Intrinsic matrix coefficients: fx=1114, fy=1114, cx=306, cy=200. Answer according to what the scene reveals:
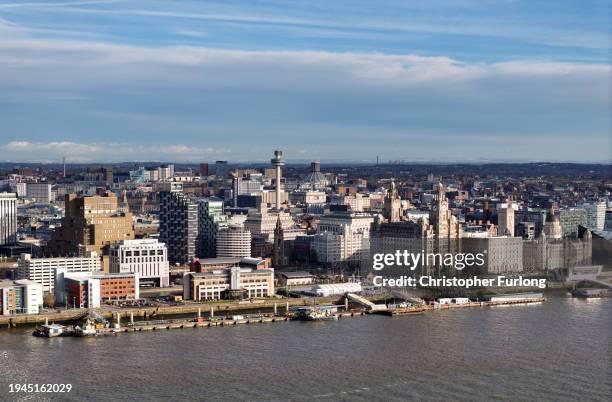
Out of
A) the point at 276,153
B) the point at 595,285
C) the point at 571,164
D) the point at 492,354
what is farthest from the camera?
the point at 571,164

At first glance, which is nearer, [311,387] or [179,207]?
[311,387]

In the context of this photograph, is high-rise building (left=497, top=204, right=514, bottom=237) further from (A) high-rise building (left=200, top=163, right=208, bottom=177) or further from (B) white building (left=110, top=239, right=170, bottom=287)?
(A) high-rise building (left=200, top=163, right=208, bottom=177)

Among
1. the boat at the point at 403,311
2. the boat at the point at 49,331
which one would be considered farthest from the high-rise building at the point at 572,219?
the boat at the point at 49,331

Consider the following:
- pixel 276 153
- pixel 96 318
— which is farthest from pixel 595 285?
pixel 276 153

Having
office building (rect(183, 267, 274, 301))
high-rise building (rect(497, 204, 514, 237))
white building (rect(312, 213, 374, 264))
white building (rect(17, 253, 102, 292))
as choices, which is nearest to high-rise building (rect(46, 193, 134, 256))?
white building (rect(17, 253, 102, 292))

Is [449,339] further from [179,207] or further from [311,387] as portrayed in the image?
[179,207]

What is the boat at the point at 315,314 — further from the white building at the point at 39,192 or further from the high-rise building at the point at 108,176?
the high-rise building at the point at 108,176
